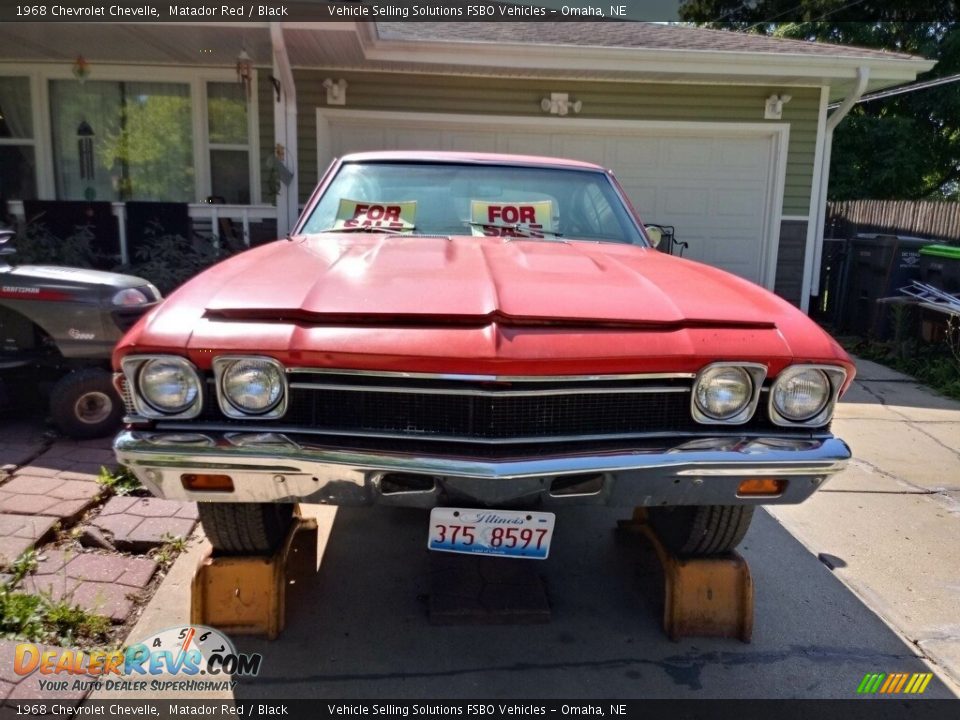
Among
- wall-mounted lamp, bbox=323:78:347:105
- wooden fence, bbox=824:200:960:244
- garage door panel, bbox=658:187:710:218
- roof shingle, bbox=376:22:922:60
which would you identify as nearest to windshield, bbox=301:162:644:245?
roof shingle, bbox=376:22:922:60

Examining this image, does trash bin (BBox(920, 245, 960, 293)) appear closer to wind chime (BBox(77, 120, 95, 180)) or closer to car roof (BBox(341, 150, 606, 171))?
car roof (BBox(341, 150, 606, 171))

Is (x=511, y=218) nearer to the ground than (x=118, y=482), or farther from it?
farther from it

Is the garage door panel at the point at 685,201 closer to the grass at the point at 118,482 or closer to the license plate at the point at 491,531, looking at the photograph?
the grass at the point at 118,482

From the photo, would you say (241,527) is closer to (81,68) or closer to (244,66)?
(244,66)

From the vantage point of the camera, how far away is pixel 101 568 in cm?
309

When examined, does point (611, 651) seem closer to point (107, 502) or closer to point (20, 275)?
point (107, 502)

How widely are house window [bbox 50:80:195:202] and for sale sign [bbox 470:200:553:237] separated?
6.55m

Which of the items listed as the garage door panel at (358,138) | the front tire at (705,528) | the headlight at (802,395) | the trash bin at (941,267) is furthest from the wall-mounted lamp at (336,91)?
the headlight at (802,395)

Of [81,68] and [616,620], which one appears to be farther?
[81,68]

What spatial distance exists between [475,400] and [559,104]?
24.8 feet

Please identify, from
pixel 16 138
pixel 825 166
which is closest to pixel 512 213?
pixel 825 166

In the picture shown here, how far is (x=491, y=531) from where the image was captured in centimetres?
225

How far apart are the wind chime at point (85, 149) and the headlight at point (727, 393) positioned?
897cm

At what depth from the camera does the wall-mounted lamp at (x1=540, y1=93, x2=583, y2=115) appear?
887 centimetres
